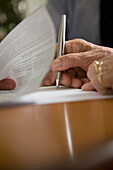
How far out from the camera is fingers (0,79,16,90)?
1.29 feet

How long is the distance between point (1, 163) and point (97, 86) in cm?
17

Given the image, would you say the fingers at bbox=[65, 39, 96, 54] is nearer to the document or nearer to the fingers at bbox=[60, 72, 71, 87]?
the fingers at bbox=[60, 72, 71, 87]

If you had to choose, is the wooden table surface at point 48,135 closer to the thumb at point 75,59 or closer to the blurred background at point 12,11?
the thumb at point 75,59

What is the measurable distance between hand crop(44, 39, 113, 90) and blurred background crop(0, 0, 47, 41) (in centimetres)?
78

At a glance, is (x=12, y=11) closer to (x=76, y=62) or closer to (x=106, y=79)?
(x=76, y=62)

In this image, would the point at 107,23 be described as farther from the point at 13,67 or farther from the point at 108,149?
the point at 108,149

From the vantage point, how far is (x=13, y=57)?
36cm

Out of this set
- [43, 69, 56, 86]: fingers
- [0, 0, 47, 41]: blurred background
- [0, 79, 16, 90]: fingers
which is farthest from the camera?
[0, 0, 47, 41]: blurred background

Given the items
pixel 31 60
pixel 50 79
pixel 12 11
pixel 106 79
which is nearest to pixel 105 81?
pixel 106 79

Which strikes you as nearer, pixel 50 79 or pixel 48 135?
pixel 48 135

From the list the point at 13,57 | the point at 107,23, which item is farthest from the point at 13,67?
the point at 107,23

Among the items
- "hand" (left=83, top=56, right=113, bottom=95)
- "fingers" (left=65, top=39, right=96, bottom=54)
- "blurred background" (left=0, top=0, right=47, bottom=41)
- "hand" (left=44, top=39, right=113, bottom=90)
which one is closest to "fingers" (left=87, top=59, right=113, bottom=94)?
"hand" (left=83, top=56, right=113, bottom=95)

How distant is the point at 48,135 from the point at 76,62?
0.28m

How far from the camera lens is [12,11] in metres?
1.35
